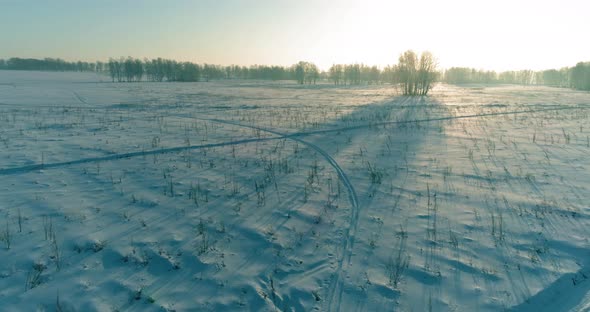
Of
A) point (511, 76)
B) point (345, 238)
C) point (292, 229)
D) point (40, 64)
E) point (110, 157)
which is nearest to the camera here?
point (345, 238)

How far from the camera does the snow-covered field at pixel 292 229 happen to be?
4.14 meters

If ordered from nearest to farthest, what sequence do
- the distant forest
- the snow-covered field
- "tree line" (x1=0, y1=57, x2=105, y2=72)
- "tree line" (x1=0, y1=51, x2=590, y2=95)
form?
1. the snow-covered field
2. "tree line" (x1=0, y1=51, x2=590, y2=95)
3. the distant forest
4. "tree line" (x1=0, y1=57, x2=105, y2=72)

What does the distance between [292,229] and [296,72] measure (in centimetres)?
12517

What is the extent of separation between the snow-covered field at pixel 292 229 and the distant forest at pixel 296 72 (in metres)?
53.7

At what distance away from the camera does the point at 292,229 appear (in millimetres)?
5898

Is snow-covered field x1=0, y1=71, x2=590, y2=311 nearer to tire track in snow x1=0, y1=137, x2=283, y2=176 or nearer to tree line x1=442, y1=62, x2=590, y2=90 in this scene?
tire track in snow x1=0, y1=137, x2=283, y2=176

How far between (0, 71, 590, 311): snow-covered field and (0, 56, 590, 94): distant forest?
5368 cm

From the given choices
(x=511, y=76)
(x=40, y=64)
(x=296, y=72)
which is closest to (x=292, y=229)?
(x=296, y=72)

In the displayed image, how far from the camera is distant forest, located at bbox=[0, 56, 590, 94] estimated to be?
108131 millimetres

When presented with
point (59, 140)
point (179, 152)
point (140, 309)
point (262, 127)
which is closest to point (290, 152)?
point (179, 152)

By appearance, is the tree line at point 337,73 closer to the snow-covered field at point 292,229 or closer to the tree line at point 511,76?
the tree line at point 511,76

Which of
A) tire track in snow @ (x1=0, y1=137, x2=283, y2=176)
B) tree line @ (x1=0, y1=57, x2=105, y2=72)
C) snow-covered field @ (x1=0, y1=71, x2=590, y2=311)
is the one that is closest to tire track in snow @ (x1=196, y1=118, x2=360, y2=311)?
snow-covered field @ (x1=0, y1=71, x2=590, y2=311)

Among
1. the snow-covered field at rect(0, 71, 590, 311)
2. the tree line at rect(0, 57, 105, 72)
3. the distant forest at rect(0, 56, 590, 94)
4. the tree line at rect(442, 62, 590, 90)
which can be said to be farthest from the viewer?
the tree line at rect(0, 57, 105, 72)

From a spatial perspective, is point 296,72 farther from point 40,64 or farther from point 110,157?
point 40,64
